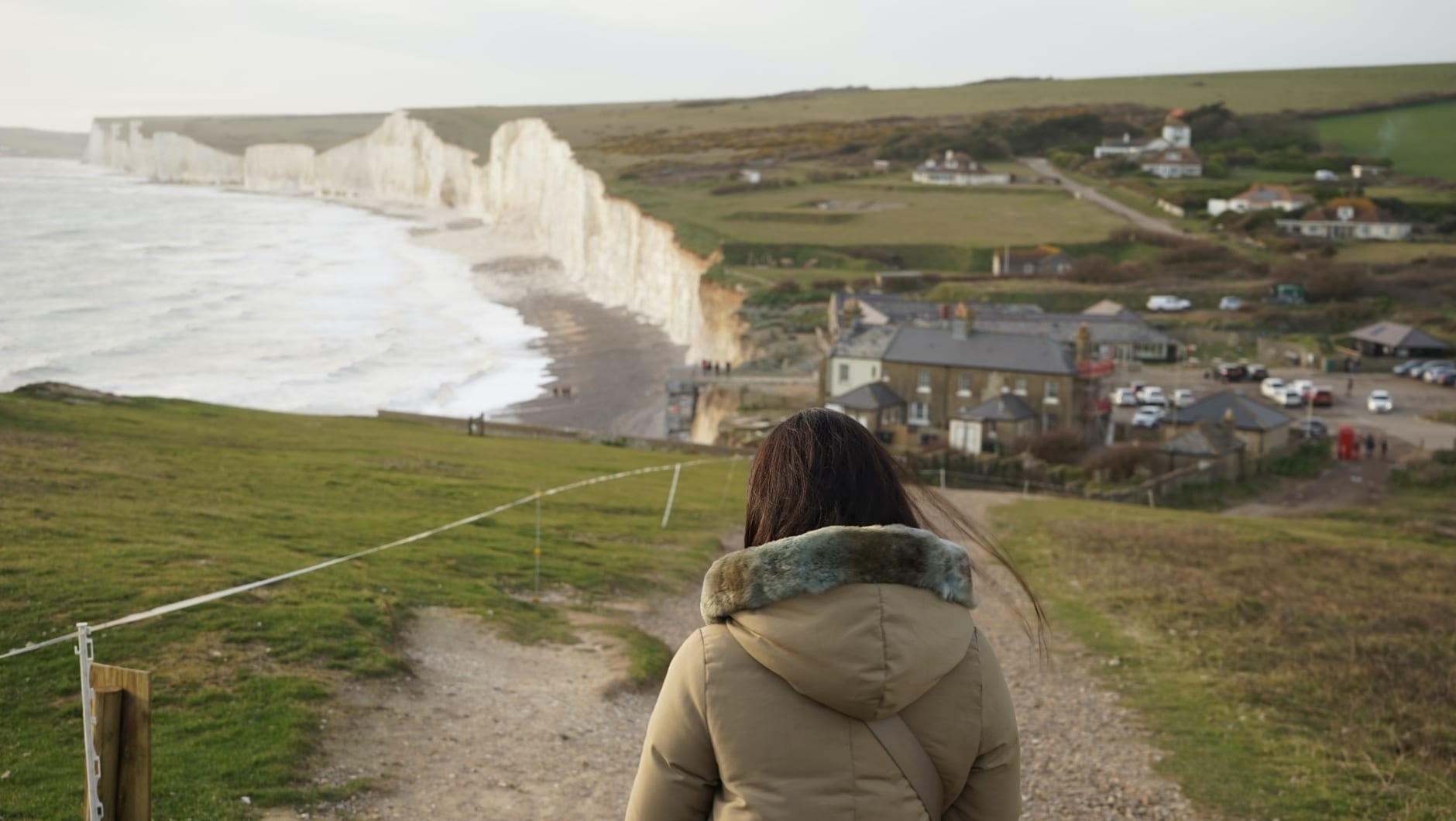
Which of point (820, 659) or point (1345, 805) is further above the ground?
point (820, 659)

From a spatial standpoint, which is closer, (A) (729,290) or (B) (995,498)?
(B) (995,498)

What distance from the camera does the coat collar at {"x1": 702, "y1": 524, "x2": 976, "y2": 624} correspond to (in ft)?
11.0

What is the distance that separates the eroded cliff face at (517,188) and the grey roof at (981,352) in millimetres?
13682

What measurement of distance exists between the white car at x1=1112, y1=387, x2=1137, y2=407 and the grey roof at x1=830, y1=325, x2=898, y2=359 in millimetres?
11038

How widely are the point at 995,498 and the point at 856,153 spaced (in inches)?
4475

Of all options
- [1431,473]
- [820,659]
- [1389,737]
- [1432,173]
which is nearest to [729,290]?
[1431,473]

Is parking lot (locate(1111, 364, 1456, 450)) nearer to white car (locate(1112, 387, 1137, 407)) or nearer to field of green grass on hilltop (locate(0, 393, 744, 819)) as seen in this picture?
white car (locate(1112, 387, 1137, 407))

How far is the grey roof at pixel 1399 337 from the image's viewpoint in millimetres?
68688

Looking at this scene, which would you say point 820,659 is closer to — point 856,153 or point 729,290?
point 729,290

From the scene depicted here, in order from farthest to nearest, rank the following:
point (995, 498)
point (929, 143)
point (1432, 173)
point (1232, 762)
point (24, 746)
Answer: point (929, 143) < point (1432, 173) < point (995, 498) < point (1232, 762) < point (24, 746)

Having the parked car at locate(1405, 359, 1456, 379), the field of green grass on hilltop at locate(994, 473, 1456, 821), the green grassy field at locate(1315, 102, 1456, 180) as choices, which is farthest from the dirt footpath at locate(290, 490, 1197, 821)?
the green grassy field at locate(1315, 102, 1456, 180)

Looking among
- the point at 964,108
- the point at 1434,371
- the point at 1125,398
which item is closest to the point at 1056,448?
the point at 1125,398

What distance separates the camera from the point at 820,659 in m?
3.26

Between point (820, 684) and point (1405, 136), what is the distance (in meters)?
160
